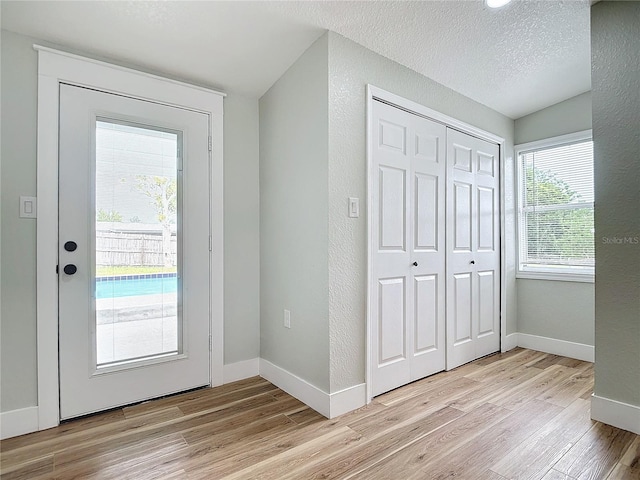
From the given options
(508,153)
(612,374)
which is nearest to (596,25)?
(508,153)

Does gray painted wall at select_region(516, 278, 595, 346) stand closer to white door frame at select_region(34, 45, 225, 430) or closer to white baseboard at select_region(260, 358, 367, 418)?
white baseboard at select_region(260, 358, 367, 418)

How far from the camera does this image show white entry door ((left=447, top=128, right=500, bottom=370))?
2.98 m

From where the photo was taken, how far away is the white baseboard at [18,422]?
6.18ft

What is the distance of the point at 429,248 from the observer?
2770 millimetres

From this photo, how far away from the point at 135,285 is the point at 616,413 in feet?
10.0

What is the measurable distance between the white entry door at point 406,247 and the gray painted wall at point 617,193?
1027 mm

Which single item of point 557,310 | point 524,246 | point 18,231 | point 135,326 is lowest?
point 557,310

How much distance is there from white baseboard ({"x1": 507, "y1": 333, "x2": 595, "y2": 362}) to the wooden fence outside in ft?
11.6

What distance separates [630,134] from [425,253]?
4.62 feet

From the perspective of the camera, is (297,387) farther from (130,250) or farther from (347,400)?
(130,250)

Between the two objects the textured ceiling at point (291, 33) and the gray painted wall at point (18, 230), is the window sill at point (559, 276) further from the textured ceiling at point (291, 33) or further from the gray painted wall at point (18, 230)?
the gray painted wall at point (18, 230)

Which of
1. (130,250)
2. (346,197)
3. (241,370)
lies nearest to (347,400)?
(241,370)

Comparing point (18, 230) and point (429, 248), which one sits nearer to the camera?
point (18, 230)

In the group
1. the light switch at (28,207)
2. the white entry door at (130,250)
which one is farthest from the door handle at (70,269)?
the light switch at (28,207)
